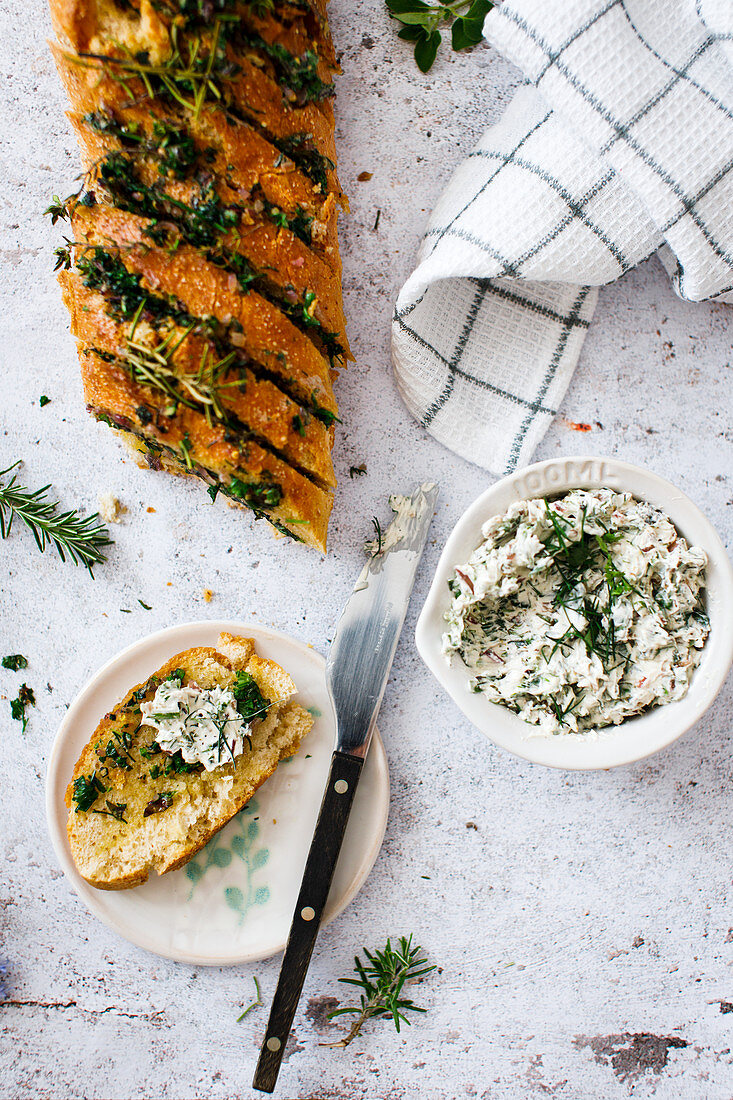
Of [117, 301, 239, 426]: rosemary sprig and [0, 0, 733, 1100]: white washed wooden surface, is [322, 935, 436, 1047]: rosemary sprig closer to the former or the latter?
[0, 0, 733, 1100]: white washed wooden surface

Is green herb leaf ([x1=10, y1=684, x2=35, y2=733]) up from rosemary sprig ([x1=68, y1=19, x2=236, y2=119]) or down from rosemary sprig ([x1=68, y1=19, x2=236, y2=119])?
down

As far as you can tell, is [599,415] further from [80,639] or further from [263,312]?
[80,639]

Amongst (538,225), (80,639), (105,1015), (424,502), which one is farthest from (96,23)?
(105,1015)

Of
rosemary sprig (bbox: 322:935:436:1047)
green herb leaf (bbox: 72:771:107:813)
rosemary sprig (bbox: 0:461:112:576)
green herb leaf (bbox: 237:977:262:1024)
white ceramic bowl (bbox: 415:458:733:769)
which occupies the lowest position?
green herb leaf (bbox: 237:977:262:1024)

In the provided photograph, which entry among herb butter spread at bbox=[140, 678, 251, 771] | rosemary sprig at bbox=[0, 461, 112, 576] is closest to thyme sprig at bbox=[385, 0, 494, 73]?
rosemary sprig at bbox=[0, 461, 112, 576]

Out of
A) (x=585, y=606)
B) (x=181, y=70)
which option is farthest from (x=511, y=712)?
(x=181, y=70)

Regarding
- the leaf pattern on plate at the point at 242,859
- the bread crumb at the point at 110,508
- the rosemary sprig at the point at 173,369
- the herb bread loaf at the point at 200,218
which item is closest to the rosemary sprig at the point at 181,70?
the herb bread loaf at the point at 200,218

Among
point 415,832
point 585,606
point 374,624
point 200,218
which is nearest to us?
point 200,218

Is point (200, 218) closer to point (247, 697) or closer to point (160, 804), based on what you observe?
point (247, 697)
